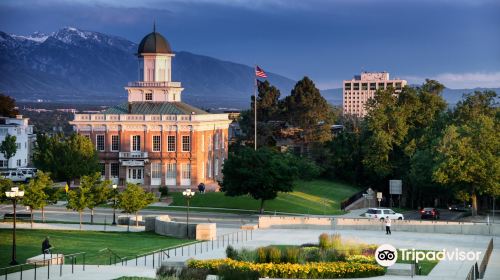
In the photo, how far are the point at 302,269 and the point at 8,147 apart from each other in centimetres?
7865

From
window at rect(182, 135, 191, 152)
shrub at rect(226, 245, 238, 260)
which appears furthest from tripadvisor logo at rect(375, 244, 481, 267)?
window at rect(182, 135, 191, 152)

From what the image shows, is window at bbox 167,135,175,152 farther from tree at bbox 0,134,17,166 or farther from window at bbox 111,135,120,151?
tree at bbox 0,134,17,166

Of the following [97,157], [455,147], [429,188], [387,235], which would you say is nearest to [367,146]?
[429,188]

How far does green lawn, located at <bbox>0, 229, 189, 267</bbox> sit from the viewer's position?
173ft

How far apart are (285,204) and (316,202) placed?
8036mm

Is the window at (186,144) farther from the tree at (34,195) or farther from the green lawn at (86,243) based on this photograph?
the green lawn at (86,243)

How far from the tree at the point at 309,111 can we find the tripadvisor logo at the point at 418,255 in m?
63.8

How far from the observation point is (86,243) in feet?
190

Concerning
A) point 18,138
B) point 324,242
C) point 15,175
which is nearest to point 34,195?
point 324,242

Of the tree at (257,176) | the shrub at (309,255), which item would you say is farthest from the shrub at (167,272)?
the tree at (257,176)

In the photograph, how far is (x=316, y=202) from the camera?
99062 mm

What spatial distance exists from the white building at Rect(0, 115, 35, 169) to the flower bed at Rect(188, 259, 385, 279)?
262 ft

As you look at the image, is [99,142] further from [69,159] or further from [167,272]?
[167,272]

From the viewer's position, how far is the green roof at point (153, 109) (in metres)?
103
